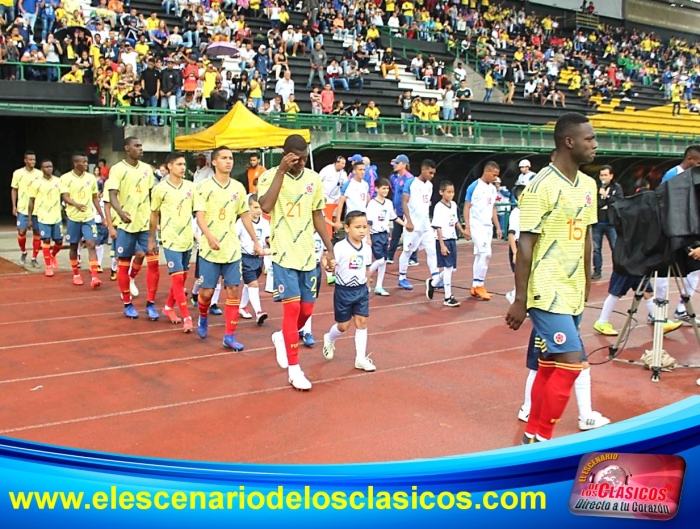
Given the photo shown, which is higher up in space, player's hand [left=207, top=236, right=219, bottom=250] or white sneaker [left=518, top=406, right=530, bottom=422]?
player's hand [left=207, top=236, right=219, bottom=250]

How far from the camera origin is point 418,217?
1162 cm

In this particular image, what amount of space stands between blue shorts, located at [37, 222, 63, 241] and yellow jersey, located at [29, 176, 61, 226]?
0.19ft

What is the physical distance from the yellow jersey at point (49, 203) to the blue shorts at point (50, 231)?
0.19 ft

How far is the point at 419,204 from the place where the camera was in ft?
38.1

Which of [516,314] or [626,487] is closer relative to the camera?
[626,487]

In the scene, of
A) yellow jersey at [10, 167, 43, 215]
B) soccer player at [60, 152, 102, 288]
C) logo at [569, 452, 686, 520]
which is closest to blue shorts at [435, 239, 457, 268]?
soccer player at [60, 152, 102, 288]

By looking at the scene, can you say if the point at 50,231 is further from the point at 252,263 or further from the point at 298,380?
the point at 298,380

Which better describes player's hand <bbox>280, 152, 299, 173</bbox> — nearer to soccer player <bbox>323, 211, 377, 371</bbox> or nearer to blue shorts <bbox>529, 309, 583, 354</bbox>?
soccer player <bbox>323, 211, 377, 371</bbox>

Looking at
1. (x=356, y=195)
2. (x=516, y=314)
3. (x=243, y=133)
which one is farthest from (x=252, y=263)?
(x=243, y=133)

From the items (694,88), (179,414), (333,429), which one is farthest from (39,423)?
(694,88)

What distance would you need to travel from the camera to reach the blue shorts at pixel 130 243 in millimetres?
9656

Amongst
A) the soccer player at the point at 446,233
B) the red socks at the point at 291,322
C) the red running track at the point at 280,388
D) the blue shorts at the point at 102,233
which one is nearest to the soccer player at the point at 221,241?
the red running track at the point at 280,388

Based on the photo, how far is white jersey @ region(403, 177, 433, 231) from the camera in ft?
38.1

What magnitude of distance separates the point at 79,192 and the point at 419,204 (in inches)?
227
